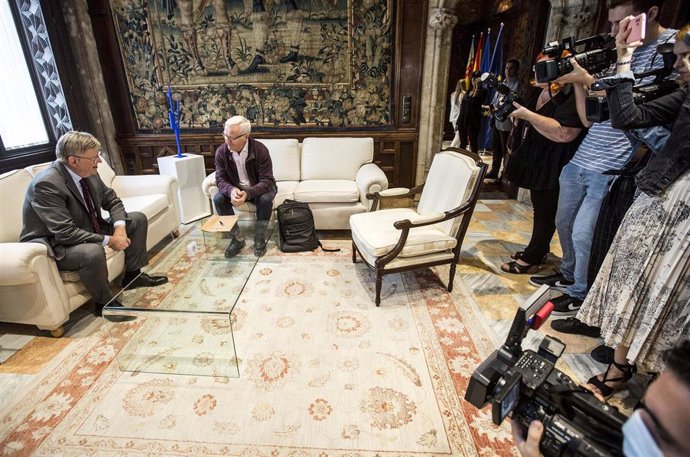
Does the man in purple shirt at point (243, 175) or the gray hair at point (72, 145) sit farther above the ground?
the gray hair at point (72, 145)

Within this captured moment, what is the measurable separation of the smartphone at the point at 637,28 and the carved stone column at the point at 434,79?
2683 millimetres

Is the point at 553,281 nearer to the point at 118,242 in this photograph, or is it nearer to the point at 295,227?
the point at 295,227

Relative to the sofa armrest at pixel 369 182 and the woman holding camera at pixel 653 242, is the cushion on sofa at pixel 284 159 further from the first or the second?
the woman holding camera at pixel 653 242

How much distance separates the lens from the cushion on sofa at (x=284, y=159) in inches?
142

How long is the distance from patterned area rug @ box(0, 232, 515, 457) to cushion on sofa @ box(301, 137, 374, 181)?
5.63 feet

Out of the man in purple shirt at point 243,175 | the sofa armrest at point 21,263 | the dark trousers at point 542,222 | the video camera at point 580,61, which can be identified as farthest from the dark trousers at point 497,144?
the sofa armrest at point 21,263

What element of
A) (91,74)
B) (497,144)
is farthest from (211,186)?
(497,144)

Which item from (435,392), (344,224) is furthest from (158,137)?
(435,392)

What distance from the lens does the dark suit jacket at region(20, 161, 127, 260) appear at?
1897 millimetres

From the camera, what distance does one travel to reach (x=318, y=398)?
157 cm

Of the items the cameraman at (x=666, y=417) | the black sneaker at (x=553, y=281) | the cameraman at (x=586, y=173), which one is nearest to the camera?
the cameraman at (x=666, y=417)

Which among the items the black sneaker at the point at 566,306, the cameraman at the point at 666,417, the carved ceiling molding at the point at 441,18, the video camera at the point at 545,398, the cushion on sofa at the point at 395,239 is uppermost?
the carved ceiling molding at the point at 441,18

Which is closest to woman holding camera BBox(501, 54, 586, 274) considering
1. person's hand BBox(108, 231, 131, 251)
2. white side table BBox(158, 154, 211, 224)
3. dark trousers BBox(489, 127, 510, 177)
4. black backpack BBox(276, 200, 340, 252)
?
black backpack BBox(276, 200, 340, 252)

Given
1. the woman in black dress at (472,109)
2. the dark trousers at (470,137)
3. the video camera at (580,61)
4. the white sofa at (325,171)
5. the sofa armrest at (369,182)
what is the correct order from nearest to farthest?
the video camera at (580,61), the sofa armrest at (369,182), the white sofa at (325,171), the woman in black dress at (472,109), the dark trousers at (470,137)
